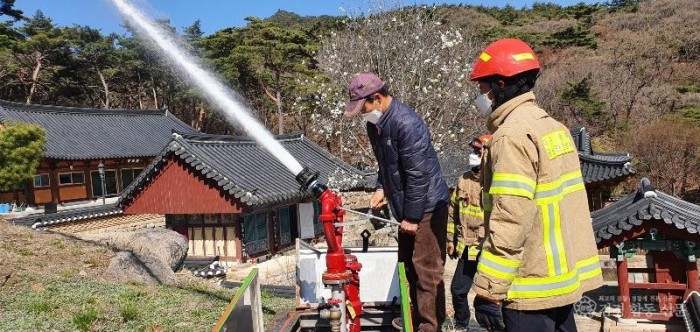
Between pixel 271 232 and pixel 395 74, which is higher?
pixel 395 74

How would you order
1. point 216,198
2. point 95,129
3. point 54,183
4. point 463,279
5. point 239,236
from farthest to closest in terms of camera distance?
point 95,129 < point 54,183 < point 239,236 < point 216,198 < point 463,279

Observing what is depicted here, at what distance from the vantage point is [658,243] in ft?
27.5

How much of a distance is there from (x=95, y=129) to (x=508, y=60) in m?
33.7

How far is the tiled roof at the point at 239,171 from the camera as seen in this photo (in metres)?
17.1

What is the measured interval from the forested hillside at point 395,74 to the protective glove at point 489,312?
15.2 metres

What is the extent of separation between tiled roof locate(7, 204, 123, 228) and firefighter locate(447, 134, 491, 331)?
16.3m

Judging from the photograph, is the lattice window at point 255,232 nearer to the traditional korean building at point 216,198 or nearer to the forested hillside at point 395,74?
the traditional korean building at point 216,198

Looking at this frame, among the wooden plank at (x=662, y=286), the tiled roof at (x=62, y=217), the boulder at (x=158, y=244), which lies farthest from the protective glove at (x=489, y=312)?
the tiled roof at (x=62, y=217)

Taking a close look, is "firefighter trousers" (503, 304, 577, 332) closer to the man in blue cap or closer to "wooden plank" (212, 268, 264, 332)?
the man in blue cap

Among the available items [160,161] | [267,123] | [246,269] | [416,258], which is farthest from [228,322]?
[267,123]

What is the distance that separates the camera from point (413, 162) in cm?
402

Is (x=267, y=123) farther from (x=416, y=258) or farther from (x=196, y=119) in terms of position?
(x=416, y=258)

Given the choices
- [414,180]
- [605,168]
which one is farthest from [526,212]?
[605,168]

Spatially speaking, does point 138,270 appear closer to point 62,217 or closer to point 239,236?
point 239,236
